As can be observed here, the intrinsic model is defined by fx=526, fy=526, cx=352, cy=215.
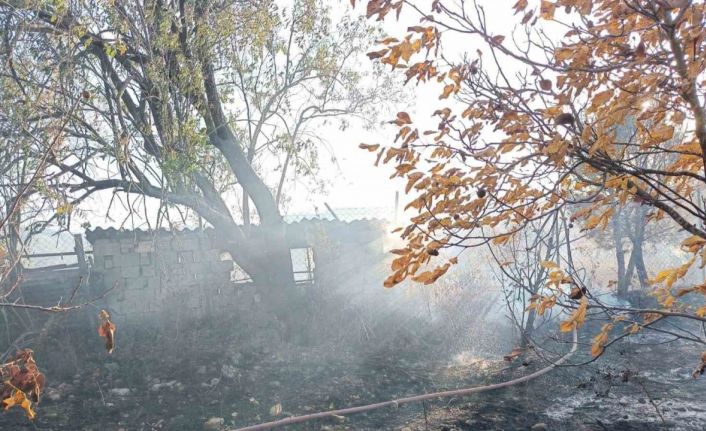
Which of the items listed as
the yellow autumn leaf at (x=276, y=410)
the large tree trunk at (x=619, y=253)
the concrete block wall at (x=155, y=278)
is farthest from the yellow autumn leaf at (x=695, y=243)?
the large tree trunk at (x=619, y=253)

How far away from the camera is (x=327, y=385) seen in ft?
19.0

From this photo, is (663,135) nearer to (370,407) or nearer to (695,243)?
(695,243)

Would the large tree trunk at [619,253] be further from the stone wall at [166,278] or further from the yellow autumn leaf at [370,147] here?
the yellow autumn leaf at [370,147]

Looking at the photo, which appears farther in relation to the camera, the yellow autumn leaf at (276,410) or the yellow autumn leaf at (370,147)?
the yellow autumn leaf at (276,410)

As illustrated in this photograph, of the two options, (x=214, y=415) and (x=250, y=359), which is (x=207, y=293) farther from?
(x=214, y=415)

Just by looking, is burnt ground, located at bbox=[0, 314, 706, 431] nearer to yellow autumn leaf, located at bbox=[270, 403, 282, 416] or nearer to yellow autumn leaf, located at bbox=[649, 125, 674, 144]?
yellow autumn leaf, located at bbox=[270, 403, 282, 416]

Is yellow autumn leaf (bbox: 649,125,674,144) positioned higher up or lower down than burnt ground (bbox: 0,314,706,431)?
higher up

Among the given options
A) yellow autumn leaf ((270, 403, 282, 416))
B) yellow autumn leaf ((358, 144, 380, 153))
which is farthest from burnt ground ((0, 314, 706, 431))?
yellow autumn leaf ((358, 144, 380, 153))

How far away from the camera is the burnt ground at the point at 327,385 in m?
4.66

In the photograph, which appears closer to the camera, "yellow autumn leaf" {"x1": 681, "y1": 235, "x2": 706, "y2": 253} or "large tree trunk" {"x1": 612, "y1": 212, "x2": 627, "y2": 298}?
"yellow autumn leaf" {"x1": 681, "y1": 235, "x2": 706, "y2": 253}

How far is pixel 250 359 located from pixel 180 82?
3.47 metres

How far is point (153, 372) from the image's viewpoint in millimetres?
6207

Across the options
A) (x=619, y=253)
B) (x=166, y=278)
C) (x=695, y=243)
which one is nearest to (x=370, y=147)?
(x=695, y=243)

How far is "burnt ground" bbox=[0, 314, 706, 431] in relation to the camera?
4660 mm
